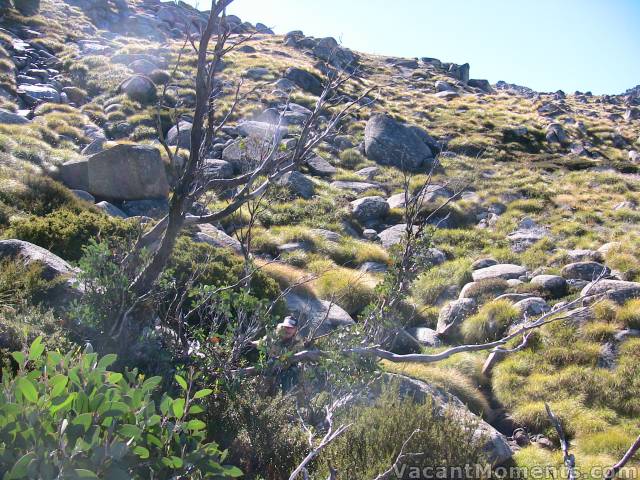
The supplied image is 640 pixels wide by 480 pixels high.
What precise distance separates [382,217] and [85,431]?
14.4 m

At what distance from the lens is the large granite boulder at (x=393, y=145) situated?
2242cm

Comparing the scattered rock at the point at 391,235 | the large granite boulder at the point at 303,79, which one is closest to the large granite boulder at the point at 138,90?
the large granite boulder at the point at 303,79

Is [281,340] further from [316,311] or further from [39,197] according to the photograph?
[39,197]

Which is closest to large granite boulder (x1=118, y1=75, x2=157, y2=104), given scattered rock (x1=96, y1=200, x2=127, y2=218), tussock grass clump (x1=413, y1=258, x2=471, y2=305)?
scattered rock (x1=96, y1=200, x2=127, y2=218)

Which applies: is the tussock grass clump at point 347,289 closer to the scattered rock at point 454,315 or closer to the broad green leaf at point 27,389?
the scattered rock at point 454,315

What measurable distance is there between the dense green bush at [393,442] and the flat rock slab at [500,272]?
22.0ft

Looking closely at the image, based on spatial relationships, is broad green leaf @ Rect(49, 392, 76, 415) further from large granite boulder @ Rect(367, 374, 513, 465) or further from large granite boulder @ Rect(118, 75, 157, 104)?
large granite boulder @ Rect(118, 75, 157, 104)

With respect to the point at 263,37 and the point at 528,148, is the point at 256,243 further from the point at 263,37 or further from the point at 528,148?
the point at 263,37

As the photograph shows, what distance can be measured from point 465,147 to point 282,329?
23537 millimetres

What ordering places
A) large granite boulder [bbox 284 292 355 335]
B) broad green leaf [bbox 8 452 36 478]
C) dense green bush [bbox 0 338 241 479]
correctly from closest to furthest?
broad green leaf [bbox 8 452 36 478]
dense green bush [bbox 0 338 241 479]
large granite boulder [bbox 284 292 355 335]

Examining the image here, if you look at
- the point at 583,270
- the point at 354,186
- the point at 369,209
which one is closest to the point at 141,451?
the point at 583,270

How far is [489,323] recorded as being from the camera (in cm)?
891

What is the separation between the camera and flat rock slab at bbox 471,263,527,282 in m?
11.2

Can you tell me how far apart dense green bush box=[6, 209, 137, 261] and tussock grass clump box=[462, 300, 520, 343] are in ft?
18.3
